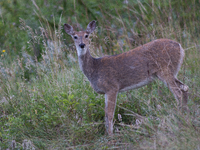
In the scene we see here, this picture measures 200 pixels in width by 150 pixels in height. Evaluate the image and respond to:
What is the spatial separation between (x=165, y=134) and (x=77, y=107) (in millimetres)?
1670

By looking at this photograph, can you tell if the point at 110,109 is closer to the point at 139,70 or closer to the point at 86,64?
the point at 139,70

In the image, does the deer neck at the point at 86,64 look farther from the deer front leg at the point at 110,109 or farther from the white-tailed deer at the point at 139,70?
the deer front leg at the point at 110,109

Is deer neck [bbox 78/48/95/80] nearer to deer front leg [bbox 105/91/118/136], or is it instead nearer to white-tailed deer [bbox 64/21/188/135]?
white-tailed deer [bbox 64/21/188/135]

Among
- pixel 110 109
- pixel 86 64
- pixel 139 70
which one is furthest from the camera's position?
pixel 86 64

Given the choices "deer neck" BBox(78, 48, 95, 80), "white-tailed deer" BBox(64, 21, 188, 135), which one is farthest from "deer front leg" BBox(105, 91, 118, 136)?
"deer neck" BBox(78, 48, 95, 80)

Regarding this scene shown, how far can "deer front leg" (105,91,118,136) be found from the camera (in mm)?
4300

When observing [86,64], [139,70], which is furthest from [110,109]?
[86,64]

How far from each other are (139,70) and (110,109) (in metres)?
0.87

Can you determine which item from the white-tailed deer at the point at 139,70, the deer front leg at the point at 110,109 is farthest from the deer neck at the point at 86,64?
the deer front leg at the point at 110,109

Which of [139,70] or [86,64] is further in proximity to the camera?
[86,64]

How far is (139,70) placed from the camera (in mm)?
4668

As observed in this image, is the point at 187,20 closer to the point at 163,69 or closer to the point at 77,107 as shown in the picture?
the point at 163,69

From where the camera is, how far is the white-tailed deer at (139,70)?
179 inches

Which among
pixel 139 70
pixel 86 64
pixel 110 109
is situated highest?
pixel 86 64
